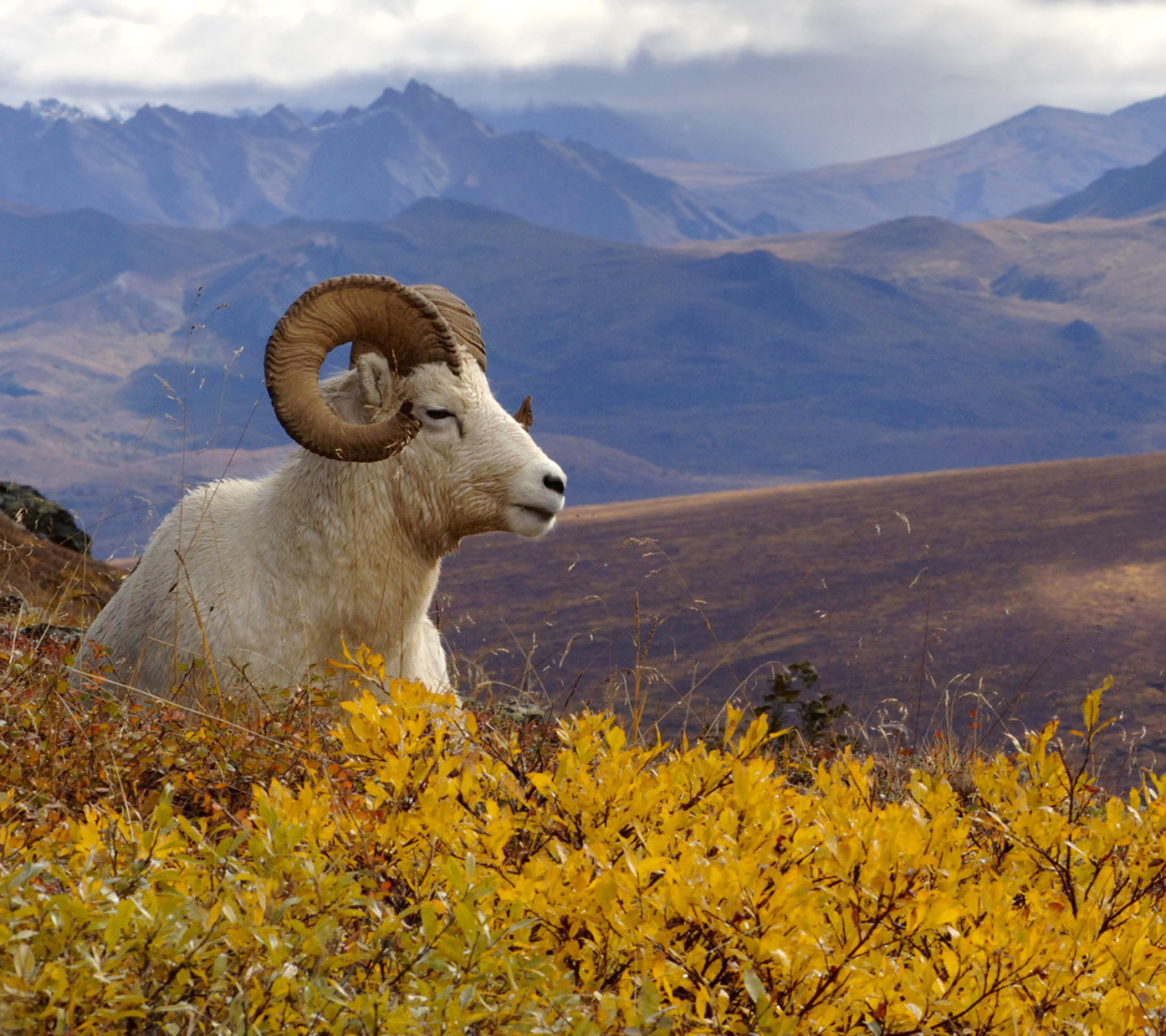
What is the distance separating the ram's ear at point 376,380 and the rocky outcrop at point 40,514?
850 centimetres

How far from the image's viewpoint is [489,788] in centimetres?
292

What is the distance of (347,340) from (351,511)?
2.94 feet

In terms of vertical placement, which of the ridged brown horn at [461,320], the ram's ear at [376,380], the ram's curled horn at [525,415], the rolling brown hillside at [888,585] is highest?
the ridged brown horn at [461,320]

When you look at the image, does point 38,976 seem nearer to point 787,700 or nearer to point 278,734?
point 278,734

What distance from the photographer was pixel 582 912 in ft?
7.04

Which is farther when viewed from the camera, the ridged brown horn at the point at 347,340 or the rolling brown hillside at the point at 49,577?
the rolling brown hillside at the point at 49,577

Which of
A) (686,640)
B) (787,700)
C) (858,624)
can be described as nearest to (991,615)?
(858,624)

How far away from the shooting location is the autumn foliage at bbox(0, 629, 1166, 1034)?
6.36 feet

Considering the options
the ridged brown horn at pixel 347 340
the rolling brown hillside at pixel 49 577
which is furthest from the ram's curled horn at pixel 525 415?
the rolling brown hillside at pixel 49 577

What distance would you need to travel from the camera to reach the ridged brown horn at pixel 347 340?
562 centimetres

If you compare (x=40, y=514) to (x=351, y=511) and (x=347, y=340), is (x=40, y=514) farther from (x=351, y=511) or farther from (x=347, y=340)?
(x=351, y=511)

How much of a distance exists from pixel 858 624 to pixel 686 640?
742 centimetres

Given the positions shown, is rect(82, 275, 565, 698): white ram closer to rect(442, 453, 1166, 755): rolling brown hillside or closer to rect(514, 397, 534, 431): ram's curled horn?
rect(514, 397, 534, 431): ram's curled horn

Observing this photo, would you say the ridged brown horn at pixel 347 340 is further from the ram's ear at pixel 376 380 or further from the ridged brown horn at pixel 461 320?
the ridged brown horn at pixel 461 320
